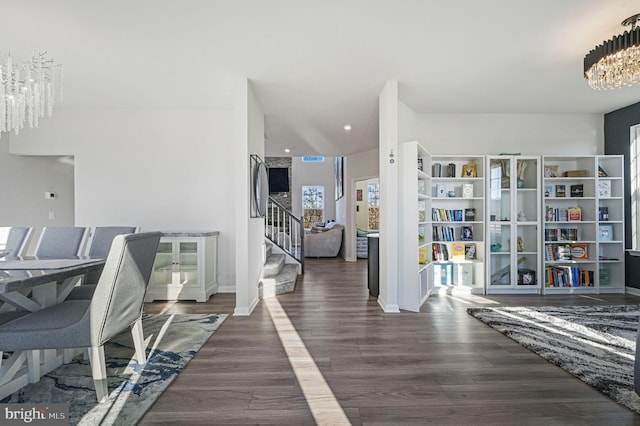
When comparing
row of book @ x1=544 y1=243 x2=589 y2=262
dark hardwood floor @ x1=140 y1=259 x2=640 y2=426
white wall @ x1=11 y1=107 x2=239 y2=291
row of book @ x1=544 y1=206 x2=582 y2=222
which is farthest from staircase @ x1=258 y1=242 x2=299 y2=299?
row of book @ x1=544 y1=206 x2=582 y2=222

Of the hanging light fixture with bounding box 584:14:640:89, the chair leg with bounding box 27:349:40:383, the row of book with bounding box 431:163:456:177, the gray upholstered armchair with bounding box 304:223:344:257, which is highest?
the hanging light fixture with bounding box 584:14:640:89

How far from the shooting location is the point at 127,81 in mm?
3777

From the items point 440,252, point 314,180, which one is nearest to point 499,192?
point 440,252

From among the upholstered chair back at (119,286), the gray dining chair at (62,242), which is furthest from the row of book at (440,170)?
the gray dining chair at (62,242)

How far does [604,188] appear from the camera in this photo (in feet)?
15.5

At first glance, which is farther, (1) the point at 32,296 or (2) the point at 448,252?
(2) the point at 448,252

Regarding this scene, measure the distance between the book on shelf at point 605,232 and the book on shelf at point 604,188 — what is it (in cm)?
46

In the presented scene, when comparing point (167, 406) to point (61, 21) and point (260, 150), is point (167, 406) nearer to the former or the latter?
point (61, 21)

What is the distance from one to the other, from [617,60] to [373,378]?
3188mm

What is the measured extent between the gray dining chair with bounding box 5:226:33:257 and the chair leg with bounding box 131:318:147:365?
1559 mm

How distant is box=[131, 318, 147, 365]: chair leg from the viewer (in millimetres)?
2281

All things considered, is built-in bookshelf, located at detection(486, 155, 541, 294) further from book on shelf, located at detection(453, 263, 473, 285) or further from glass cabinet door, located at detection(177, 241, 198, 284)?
glass cabinet door, located at detection(177, 241, 198, 284)

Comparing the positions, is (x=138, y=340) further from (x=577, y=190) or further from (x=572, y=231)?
(x=577, y=190)

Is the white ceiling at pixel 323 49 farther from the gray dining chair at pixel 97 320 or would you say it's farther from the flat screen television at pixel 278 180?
the flat screen television at pixel 278 180
